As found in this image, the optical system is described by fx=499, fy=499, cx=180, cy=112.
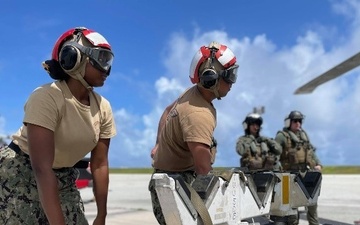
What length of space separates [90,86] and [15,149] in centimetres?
54

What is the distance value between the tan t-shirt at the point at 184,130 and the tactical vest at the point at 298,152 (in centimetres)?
511

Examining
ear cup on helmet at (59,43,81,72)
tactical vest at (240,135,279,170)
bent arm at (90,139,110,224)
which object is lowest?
bent arm at (90,139,110,224)

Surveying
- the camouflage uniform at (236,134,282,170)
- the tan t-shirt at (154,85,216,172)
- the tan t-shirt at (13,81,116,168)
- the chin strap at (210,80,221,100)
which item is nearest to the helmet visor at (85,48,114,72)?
the tan t-shirt at (13,81,116,168)

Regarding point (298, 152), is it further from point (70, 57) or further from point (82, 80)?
point (70, 57)

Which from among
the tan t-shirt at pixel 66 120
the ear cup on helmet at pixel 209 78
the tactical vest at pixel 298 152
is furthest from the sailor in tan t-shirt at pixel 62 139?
the tactical vest at pixel 298 152

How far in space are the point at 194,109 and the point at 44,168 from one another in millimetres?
909

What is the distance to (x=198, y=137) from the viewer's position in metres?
2.67

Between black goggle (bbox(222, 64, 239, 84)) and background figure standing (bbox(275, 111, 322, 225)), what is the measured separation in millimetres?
5161

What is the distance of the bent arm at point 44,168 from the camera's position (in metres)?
2.35

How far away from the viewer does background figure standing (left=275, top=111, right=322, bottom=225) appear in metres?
7.95

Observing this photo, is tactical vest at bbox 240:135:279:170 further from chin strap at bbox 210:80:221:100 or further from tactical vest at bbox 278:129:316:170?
chin strap at bbox 210:80:221:100

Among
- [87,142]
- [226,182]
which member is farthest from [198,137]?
[87,142]

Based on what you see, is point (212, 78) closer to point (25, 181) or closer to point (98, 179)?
point (98, 179)

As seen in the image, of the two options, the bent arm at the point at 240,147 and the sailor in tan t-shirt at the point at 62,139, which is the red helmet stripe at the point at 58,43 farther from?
the bent arm at the point at 240,147
